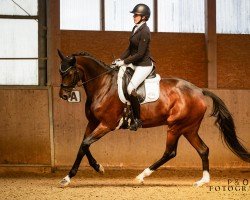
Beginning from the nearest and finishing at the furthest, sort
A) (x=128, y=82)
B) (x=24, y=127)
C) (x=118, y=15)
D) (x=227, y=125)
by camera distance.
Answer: (x=128, y=82), (x=227, y=125), (x=24, y=127), (x=118, y=15)

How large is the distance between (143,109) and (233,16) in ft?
12.7

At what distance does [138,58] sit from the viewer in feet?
23.4

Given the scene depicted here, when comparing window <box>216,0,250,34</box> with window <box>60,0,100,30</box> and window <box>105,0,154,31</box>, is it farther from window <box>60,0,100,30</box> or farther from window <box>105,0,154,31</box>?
window <box>60,0,100,30</box>

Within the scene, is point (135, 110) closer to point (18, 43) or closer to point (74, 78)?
point (74, 78)

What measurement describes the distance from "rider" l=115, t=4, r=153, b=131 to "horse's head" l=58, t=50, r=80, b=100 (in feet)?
2.13

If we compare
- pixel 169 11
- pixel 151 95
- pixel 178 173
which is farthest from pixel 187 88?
pixel 169 11

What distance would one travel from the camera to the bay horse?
6996 mm

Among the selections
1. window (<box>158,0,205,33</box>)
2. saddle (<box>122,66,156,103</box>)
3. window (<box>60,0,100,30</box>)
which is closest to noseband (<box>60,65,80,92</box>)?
saddle (<box>122,66,156,103</box>)

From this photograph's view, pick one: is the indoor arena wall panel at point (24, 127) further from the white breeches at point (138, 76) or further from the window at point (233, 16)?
the window at point (233, 16)

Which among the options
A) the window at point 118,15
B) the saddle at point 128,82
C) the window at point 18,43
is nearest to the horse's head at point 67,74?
the saddle at point 128,82

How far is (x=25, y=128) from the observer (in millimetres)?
9281

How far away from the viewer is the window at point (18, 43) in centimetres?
959

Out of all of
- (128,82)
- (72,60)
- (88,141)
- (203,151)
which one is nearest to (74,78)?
(72,60)

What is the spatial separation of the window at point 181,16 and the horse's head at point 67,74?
11.6 ft
